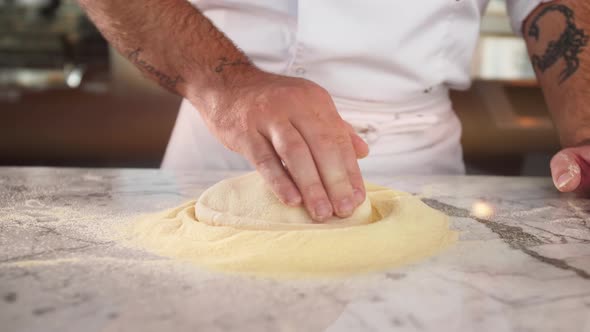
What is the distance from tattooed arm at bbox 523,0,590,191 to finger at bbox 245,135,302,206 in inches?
29.6

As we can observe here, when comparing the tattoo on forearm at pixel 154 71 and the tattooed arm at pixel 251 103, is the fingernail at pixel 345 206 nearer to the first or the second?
the tattooed arm at pixel 251 103

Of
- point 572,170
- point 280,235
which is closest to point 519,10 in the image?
point 572,170

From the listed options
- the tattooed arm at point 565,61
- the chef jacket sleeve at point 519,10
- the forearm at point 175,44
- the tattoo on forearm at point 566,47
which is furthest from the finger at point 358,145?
the chef jacket sleeve at point 519,10

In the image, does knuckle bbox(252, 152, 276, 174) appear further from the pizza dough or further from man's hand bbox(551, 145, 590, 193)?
man's hand bbox(551, 145, 590, 193)

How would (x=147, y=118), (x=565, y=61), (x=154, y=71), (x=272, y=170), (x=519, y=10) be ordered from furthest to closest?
1. (x=147, y=118)
2. (x=519, y=10)
3. (x=565, y=61)
4. (x=154, y=71)
5. (x=272, y=170)

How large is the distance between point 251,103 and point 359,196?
0.26m

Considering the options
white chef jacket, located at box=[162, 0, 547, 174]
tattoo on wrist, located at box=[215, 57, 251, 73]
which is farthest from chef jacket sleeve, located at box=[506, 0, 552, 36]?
tattoo on wrist, located at box=[215, 57, 251, 73]

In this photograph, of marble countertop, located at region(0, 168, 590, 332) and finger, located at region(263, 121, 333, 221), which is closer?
marble countertop, located at region(0, 168, 590, 332)

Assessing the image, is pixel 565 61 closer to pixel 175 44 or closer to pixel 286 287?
pixel 175 44

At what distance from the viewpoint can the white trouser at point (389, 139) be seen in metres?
1.49

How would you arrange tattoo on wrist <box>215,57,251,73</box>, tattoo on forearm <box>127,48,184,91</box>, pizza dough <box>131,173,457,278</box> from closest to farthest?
pizza dough <box>131,173,457,278</box> → tattoo on wrist <box>215,57,251,73</box> → tattoo on forearm <box>127,48,184,91</box>

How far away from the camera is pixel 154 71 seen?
134 cm

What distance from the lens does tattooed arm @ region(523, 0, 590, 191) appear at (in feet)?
4.63

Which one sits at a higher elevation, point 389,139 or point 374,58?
point 374,58
